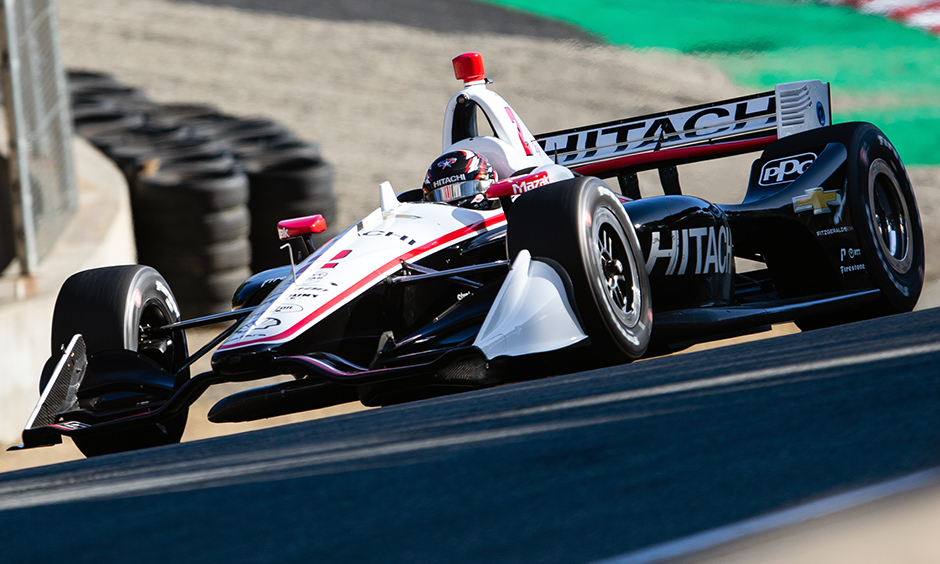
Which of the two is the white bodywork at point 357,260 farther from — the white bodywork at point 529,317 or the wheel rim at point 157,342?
the wheel rim at point 157,342

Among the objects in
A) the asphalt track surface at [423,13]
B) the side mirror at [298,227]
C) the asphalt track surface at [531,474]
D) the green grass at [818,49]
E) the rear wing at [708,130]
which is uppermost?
the asphalt track surface at [423,13]

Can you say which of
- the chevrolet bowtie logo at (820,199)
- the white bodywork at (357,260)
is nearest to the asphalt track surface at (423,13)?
the chevrolet bowtie logo at (820,199)

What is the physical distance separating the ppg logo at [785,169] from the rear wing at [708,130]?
1.29 feet

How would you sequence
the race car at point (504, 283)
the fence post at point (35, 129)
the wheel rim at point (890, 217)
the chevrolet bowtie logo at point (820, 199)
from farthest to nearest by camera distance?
the fence post at point (35, 129) < the wheel rim at point (890, 217) < the chevrolet bowtie logo at point (820, 199) < the race car at point (504, 283)

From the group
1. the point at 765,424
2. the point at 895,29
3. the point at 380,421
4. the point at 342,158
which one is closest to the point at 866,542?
the point at 765,424

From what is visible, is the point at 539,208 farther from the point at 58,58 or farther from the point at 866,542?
the point at 58,58

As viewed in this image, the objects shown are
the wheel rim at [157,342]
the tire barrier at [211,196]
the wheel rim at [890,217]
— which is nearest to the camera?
the wheel rim at [157,342]

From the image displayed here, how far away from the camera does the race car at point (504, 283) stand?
3.83 meters

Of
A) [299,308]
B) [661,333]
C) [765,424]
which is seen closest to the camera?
[765,424]

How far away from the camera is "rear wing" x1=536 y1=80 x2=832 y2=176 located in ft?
19.1

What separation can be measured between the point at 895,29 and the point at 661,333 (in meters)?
12.5

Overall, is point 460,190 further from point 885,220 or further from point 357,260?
point 885,220

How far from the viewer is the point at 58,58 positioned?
7379 millimetres

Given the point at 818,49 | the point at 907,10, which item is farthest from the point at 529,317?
the point at 907,10
